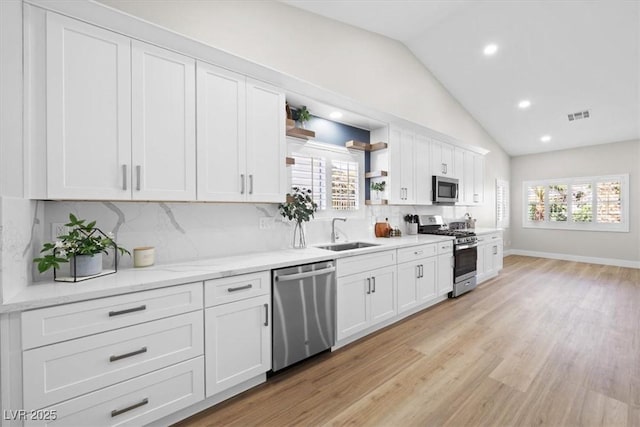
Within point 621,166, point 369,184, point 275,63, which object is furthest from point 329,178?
point 621,166

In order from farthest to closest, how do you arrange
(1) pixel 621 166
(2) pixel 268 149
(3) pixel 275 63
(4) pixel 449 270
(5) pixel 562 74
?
1. (1) pixel 621 166
2. (5) pixel 562 74
3. (4) pixel 449 270
4. (3) pixel 275 63
5. (2) pixel 268 149

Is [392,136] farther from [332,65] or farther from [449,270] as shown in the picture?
[449,270]

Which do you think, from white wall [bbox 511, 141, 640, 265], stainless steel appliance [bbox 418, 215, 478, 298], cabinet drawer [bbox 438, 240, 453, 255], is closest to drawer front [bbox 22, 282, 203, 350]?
cabinet drawer [bbox 438, 240, 453, 255]

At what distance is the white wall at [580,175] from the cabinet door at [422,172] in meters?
5.12

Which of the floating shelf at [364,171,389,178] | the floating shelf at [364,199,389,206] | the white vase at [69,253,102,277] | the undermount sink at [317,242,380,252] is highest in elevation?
the floating shelf at [364,171,389,178]

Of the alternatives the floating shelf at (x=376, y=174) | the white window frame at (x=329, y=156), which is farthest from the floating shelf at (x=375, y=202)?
the floating shelf at (x=376, y=174)

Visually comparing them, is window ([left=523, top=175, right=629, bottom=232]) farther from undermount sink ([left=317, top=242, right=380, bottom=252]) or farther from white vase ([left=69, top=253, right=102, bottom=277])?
white vase ([left=69, top=253, right=102, bottom=277])

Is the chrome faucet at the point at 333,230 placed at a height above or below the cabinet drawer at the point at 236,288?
above

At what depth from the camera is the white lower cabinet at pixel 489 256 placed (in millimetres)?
4754

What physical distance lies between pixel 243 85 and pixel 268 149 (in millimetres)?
549

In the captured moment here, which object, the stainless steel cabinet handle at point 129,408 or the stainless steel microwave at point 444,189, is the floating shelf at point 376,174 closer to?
the stainless steel microwave at point 444,189

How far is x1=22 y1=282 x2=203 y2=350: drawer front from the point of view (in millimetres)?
1258

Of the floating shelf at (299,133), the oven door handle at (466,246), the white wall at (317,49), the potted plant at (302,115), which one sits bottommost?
the oven door handle at (466,246)

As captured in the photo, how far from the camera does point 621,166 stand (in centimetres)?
606
